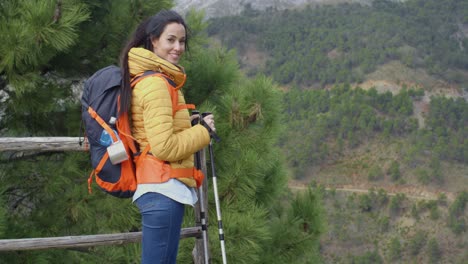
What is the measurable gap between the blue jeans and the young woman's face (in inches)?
16.4

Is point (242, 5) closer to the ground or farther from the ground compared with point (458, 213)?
farther from the ground

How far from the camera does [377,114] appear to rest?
4800 cm

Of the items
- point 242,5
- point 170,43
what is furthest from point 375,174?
point 170,43

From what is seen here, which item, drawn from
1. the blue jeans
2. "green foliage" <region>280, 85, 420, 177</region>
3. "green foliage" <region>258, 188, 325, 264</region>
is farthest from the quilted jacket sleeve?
"green foliage" <region>280, 85, 420, 177</region>

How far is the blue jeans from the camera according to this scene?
5.13ft

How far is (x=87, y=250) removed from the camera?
3.24m

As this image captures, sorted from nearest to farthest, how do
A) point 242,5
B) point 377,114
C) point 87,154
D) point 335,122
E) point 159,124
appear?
1. point 159,124
2. point 87,154
3. point 335,122
4. point 377,114
5. point 242,5

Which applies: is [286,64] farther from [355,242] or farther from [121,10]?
[121,10]

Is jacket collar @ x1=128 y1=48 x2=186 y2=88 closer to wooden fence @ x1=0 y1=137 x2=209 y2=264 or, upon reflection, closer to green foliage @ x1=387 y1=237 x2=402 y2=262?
wooden fence @ x1=0 y1=137 x2=209 y2=264

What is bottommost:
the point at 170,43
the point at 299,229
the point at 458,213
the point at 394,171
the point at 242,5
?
the point at 458,213

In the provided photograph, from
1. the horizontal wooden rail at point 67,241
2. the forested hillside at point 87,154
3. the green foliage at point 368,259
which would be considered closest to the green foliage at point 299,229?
the forested hillside at point 87,154

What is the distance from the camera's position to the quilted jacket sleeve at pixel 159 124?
152 cm

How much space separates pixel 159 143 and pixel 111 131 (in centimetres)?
16

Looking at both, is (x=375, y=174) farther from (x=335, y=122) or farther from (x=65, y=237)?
(x=65, y=237)
